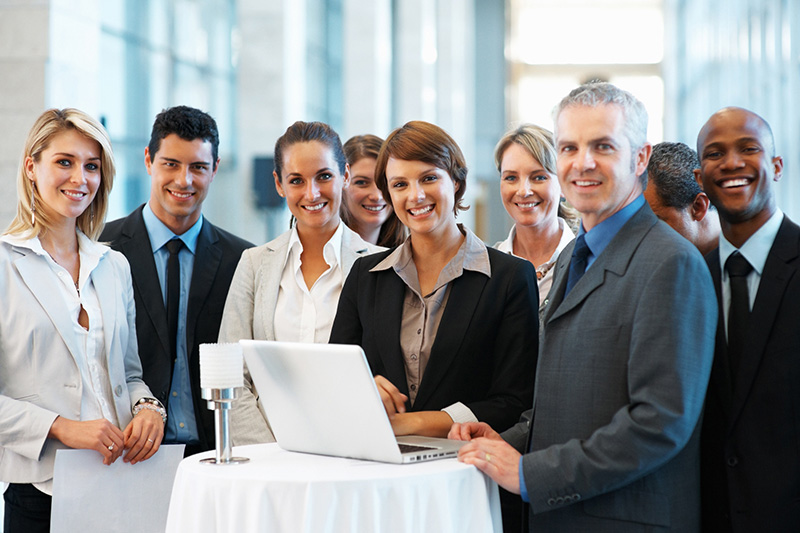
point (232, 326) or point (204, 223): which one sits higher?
point (204, 223)

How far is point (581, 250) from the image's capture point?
2.29 meters

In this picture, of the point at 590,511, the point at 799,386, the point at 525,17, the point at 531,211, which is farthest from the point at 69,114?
the point at 525,17

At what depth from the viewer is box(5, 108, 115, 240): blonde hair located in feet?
9.36

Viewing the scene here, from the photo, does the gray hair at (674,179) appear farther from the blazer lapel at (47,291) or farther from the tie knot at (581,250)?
the blazer lapel at (47,291)

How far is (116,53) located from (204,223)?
187 inches

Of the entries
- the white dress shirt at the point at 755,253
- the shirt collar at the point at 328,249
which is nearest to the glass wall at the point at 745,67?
the shirt collar at the point at 328,249

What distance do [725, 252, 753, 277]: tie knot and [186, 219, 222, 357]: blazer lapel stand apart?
2024 mm

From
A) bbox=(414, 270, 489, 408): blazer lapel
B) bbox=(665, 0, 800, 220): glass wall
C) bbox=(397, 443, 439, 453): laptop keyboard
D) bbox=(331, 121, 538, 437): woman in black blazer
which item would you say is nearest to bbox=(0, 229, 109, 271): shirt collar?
bbox=(331, 121, 538, 437): woman in black blazer

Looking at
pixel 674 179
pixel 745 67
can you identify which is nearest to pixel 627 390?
pixel 674 179

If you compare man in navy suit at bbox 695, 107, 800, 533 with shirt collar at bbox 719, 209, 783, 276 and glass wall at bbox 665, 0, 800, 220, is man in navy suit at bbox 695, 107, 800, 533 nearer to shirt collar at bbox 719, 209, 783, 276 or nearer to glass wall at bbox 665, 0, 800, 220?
shirt collar at bbox 719, 209, 783, 276

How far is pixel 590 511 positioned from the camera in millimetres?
2090

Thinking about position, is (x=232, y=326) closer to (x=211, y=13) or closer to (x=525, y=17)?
(x=211, y=13)

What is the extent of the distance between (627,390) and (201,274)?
199cm

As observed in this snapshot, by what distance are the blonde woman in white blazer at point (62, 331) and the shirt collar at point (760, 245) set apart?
6.14ft
